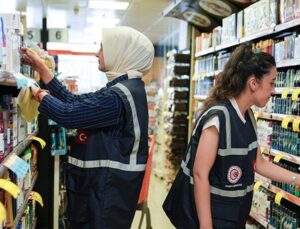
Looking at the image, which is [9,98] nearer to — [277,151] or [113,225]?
[113,225]

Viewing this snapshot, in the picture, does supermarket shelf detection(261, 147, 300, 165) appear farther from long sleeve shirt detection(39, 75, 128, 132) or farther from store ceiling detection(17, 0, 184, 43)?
store ceiling detection(17, 0, 184, 43)

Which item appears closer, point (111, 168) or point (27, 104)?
point (111, 168)

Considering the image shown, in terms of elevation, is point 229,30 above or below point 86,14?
below

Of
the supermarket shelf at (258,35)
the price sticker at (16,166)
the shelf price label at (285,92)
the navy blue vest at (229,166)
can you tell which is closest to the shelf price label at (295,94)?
the shelf price label at (285,92)

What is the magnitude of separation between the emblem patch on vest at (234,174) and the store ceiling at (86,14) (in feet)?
21.7

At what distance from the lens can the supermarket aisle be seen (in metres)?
4.92

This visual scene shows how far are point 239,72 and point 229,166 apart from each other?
50 centimetres

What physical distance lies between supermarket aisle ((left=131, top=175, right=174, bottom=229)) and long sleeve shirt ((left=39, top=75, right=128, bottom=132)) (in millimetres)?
3185

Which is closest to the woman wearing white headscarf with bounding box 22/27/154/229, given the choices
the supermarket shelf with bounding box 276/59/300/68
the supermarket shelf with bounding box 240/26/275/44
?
the supermarket shelf with bounding box 276/59/300/68

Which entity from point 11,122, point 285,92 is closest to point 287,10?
point 285,92

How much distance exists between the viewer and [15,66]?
2016mm

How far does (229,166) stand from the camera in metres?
2.00

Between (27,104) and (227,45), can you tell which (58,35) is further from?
(27,104)

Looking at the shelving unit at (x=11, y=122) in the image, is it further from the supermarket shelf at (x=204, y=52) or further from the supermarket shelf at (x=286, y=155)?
the supermarket shelf at (x=204, y=52)
